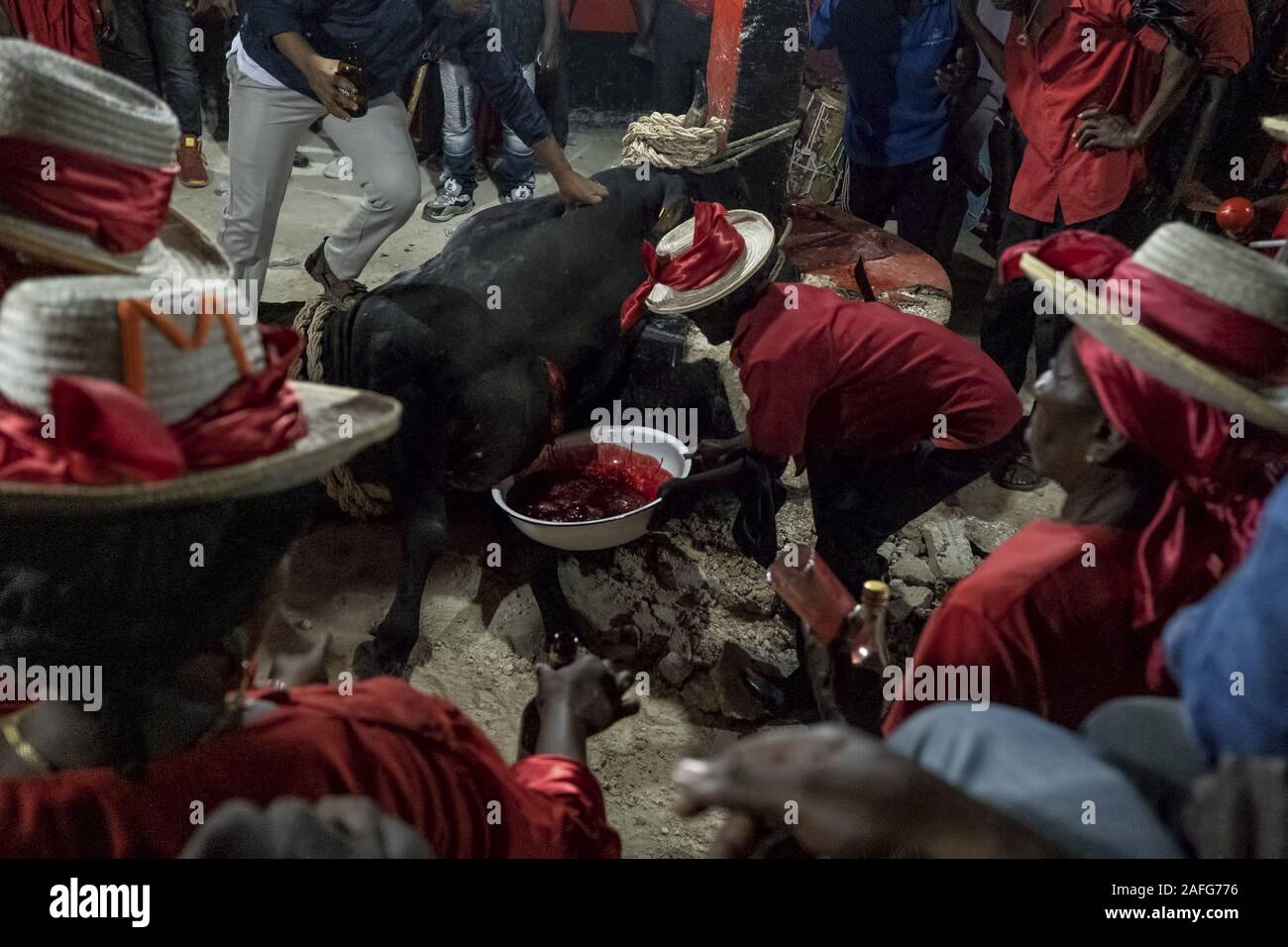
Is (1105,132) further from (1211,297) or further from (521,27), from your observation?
(521,27)

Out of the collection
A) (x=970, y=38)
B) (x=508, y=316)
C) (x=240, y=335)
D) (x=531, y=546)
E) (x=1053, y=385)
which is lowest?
(x=531, y=546)

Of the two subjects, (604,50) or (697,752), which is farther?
(604,50)

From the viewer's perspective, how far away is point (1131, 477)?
175 centimetres

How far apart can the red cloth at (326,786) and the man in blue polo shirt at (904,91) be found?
4557 mm

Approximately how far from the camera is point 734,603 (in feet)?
12.3

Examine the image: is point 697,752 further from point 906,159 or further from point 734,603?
point 906,159

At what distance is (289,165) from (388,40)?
74 centimetres

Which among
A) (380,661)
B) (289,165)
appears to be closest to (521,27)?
(289,165)

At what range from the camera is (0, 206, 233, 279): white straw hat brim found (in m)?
1.73

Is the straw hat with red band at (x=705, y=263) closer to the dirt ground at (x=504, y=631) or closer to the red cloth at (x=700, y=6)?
the dirt ground at (x=504, y=631)

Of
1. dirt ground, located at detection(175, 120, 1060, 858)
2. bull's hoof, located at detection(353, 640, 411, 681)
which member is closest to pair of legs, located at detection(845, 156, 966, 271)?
dirt ground, located at detection(175, 120, 1060, 858)

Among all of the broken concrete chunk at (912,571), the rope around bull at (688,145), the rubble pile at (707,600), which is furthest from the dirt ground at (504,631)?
the rope around bull at (688,145)

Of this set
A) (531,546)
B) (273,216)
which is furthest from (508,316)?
(273,216)

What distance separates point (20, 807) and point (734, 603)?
8.86 feet
